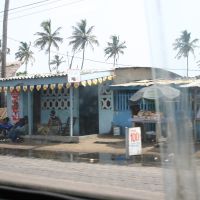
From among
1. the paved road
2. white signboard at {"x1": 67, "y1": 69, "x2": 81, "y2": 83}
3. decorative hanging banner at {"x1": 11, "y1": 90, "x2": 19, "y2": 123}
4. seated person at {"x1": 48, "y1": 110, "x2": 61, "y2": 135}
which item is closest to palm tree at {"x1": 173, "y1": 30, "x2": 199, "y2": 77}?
the paved road

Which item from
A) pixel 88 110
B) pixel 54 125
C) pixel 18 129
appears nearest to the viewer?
pixel 18 129

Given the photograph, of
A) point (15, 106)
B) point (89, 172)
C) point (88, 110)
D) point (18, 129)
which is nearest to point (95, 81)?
point (88, 110)

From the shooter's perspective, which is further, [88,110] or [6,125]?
[88,110]

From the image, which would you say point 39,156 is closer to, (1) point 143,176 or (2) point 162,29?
(1) point 143,176

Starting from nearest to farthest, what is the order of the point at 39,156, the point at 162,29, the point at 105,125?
the point at 162,29 → the point at 39,156 → the point at 105,125

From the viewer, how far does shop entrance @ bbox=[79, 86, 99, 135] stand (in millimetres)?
19234

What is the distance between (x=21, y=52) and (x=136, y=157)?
47.2 meters

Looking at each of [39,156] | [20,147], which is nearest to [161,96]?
[39,156]

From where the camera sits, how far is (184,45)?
1.55 meters

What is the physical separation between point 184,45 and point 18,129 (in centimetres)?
1757

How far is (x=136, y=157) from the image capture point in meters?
12.7

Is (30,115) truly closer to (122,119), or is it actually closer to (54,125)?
(54,125)

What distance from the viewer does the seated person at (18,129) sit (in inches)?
720

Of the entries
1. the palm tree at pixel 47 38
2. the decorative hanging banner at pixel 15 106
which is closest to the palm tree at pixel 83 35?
the palm tree at pixel 47 38
